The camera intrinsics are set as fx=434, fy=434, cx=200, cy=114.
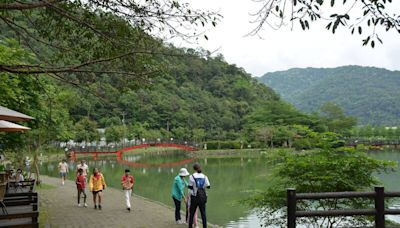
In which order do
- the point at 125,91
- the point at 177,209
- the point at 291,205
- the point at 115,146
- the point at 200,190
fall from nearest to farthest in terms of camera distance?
the point at 291,205
the point at 125,91
the point at 200,190
the point at 177,209
the point at 115,146

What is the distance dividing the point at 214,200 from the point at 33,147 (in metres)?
7.65

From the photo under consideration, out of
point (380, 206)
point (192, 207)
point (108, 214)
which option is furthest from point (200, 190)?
point (108, 214)

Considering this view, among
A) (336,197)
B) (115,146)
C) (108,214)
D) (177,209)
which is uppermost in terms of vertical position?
(115,146)

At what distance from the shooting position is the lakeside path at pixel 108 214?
8305 mm

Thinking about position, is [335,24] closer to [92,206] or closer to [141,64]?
[141,64]

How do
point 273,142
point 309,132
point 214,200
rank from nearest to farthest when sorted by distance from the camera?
point 309,132
point 214,200
point 273,142

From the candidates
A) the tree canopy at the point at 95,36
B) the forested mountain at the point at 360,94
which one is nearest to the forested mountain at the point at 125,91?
the tree canopy at the point at 95,36

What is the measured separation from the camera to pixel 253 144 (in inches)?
2057

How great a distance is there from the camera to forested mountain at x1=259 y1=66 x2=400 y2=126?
114m

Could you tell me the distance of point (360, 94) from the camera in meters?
127

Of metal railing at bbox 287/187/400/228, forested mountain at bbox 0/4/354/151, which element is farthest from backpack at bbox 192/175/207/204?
metal railing at bbox 287/187/400/228

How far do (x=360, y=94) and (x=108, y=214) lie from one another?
418 feet

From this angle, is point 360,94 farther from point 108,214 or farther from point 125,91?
point 125,91

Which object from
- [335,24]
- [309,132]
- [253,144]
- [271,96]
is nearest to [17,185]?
[309,132]
